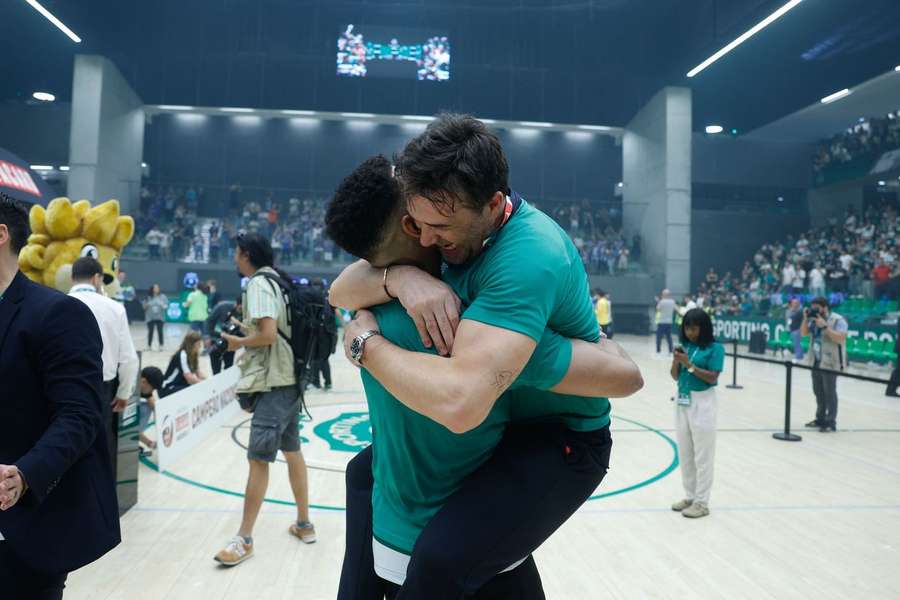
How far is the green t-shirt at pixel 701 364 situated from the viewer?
4.21 meters

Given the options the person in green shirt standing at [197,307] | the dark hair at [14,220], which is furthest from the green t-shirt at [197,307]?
the dark hair at [14,220]

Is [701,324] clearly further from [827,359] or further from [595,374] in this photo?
[827,359]

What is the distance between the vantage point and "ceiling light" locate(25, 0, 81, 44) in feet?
51.9

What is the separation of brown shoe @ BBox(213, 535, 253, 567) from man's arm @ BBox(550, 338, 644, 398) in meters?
2.65

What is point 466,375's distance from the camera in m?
1.06

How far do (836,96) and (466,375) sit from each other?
990 inches

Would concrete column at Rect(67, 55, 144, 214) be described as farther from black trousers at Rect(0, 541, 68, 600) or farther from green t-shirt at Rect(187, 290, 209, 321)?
black trousers at Rect(0, 541, 68, 600)

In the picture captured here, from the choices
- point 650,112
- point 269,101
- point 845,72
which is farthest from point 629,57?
point 269,101

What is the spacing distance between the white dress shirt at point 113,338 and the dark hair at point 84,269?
0.05 meters

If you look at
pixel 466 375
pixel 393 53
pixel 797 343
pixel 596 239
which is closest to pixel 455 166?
pixel 466 375

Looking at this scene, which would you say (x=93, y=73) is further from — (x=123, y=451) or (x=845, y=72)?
(x=845, y=72)

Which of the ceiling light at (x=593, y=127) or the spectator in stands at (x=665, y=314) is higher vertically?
the ceiling light at (x=593, y=127)

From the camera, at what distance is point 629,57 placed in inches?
766

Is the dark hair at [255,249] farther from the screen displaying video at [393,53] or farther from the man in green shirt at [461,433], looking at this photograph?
the screen displaying video at [393,53]
